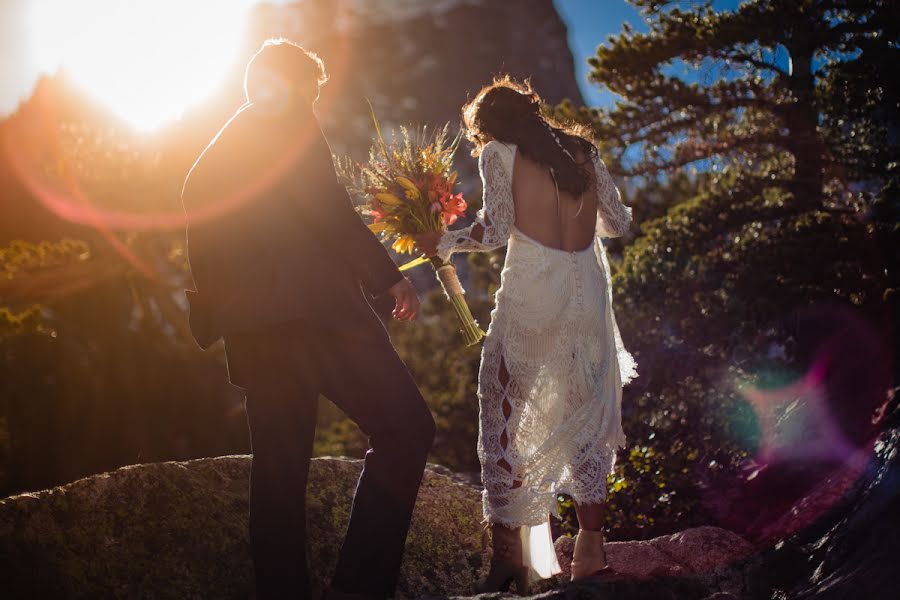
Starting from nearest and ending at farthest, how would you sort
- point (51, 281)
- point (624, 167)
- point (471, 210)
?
point (624, 167) → point (471, 210) → point (51, 281)

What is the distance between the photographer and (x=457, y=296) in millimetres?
4051

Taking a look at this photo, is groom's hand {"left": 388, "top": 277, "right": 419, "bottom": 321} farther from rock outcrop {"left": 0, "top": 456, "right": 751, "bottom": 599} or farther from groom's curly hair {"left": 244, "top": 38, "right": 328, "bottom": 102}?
rock outcrop {"left": 0, "top": 456, "right": 751, "bottom": 599}

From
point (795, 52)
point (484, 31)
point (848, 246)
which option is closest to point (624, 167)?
point (795, 52)

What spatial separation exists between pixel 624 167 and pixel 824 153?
2152 millimetres

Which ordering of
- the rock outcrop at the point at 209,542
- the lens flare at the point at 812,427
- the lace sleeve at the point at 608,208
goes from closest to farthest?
1. the rock outcrop at the point at 209,542
2. the lace sleeve at the point at 608,208
3. the lens flare at the point at 812,427

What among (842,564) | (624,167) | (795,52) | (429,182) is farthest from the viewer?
(624,167)

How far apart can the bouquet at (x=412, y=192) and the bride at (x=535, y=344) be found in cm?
32

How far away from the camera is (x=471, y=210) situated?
1100 cm

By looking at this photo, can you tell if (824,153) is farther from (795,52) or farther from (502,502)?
(502,502)

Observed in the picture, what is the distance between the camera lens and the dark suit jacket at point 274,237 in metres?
2.95

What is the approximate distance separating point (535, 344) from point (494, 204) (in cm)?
66

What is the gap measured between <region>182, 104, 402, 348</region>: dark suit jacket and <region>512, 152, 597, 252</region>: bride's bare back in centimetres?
75

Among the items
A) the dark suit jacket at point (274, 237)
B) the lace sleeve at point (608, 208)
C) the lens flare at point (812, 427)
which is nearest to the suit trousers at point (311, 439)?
the dark suit jacket at point (274, 237)

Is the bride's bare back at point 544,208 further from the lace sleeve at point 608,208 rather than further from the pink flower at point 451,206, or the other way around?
the pink flower at point 451,206
